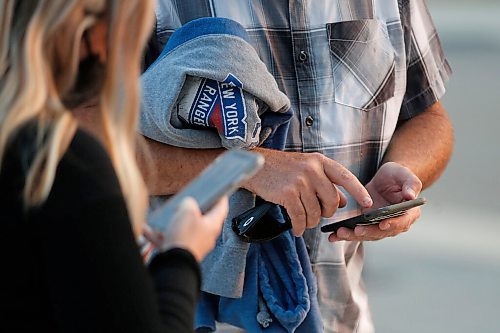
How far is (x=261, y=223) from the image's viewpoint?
7.66 feet

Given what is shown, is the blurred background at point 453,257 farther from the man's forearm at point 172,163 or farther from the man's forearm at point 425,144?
the man's forearm at point 172,163

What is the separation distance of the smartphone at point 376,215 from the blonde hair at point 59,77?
762 mm

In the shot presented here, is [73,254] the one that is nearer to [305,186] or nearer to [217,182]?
[217,182]

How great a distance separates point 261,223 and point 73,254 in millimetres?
928

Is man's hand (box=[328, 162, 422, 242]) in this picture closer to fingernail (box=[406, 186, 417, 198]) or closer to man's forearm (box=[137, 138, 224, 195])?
fingernail (box=[406, 186, 417, 198])

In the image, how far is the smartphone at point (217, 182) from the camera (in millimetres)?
1595

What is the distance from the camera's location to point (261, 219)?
233 centimetres

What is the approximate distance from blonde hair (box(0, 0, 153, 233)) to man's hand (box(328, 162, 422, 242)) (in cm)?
82

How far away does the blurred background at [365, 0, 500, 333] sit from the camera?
18.2 ft

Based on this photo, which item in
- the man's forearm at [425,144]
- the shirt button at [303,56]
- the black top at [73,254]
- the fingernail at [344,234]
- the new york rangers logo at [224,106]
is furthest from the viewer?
the man's forearm at [425,144]

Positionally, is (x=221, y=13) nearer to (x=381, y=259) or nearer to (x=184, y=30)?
(x=184, y=30)

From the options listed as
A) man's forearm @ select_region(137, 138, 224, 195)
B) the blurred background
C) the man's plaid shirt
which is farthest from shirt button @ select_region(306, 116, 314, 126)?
the blurred background

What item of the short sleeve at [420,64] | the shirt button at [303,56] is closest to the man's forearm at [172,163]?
the shirt button at [303,56]

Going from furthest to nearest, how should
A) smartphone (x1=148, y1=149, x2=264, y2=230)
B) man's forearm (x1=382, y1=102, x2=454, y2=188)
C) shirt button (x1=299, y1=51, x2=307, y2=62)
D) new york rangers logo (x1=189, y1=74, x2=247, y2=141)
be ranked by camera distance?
man's forearm (x1=382, y1=102, x2=454, y2=188) → shirt button (x1=299, y1=51, x2=307, y2=62) → new york rangers logo (x1=189, y1=74, x2=247, y2=141) → smartphone (x1=148, y1=149, x2=264, y2=230)
